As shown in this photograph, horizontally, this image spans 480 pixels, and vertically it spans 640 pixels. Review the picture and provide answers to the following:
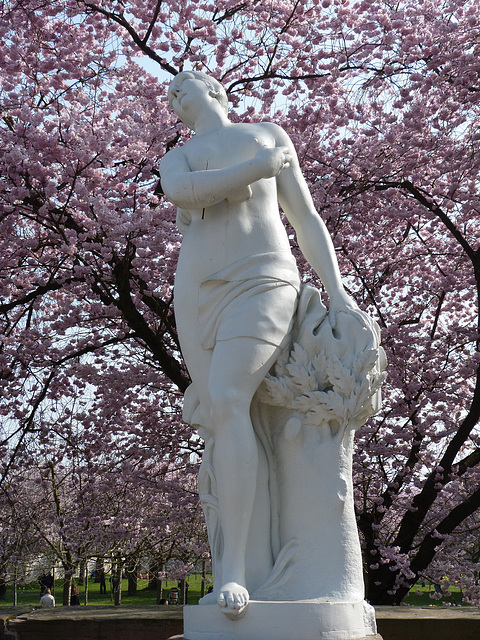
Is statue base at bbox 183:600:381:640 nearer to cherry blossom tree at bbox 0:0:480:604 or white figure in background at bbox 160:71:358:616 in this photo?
white figure in background at bbox 160:71:358:616

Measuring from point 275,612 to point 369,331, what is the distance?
46.9 inches

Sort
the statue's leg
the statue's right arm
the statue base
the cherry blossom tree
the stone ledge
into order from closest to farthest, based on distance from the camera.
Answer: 1. the statue base
2. the statue's leg
3. the statue's right arm
4. the stone ledge
5. the cherry blossom tree

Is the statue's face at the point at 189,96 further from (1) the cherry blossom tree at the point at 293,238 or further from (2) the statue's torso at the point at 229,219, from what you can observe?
(1) the cherry blossom tree at the point at 293,238

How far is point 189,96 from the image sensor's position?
149 inches

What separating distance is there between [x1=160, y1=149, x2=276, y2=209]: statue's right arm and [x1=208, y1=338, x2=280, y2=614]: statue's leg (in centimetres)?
62

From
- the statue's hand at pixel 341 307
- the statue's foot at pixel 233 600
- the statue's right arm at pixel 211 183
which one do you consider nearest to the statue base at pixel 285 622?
the statue's foot at pixel 233 600

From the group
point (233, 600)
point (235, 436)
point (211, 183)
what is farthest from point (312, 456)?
point (211, 183)

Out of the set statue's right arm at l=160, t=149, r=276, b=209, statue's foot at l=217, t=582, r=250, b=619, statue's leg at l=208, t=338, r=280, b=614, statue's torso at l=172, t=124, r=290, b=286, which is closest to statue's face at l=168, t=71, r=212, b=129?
statue's torso at l=172, t=124, r=290, b=286

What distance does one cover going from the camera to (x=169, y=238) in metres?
7.91

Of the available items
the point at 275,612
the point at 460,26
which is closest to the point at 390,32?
the point at 460,26

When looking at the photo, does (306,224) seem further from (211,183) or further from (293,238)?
(293,238)

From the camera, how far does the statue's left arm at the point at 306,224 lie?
3627mm

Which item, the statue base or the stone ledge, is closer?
the statue base

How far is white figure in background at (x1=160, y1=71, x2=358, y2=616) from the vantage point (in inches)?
125
